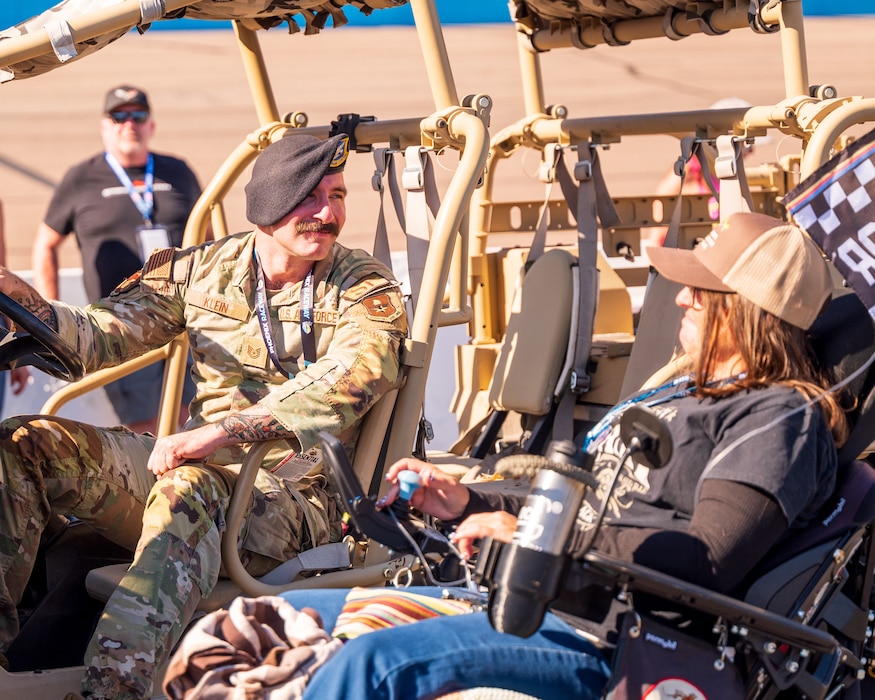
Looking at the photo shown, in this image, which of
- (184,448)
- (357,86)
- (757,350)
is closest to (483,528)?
(757,350)

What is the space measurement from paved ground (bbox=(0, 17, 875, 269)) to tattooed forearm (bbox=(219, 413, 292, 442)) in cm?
848

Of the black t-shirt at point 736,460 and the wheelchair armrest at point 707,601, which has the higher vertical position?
the black t-shirt at point 736,460

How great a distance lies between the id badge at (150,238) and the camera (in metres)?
5.66

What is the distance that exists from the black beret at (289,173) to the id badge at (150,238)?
7.83ft

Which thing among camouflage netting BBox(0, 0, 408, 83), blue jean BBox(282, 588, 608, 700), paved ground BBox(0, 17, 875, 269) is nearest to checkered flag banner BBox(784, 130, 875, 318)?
blue jean BBox(282, 588, 608, 700)

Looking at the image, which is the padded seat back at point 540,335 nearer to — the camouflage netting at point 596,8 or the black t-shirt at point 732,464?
the camouflage netting at point 596,8

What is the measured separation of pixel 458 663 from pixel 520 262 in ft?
8.32

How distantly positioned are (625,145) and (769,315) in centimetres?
1230

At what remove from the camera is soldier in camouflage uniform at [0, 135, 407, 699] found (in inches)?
115

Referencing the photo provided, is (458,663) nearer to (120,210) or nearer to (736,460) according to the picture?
(736,460)

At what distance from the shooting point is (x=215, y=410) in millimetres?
3408

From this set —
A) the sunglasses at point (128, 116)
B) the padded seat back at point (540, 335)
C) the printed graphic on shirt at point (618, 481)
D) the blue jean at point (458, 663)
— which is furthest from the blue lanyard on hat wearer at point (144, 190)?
the blue jean at point (458, 663)

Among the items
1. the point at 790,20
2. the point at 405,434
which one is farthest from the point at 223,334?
the point at 790,20

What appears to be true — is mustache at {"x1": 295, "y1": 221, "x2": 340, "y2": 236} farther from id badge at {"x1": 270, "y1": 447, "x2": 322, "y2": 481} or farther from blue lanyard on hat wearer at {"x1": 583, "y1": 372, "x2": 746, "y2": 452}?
blue lanyard on hat wearer at {"x1": 583, "y1": 372, "x2": 746, "y2": 452}
